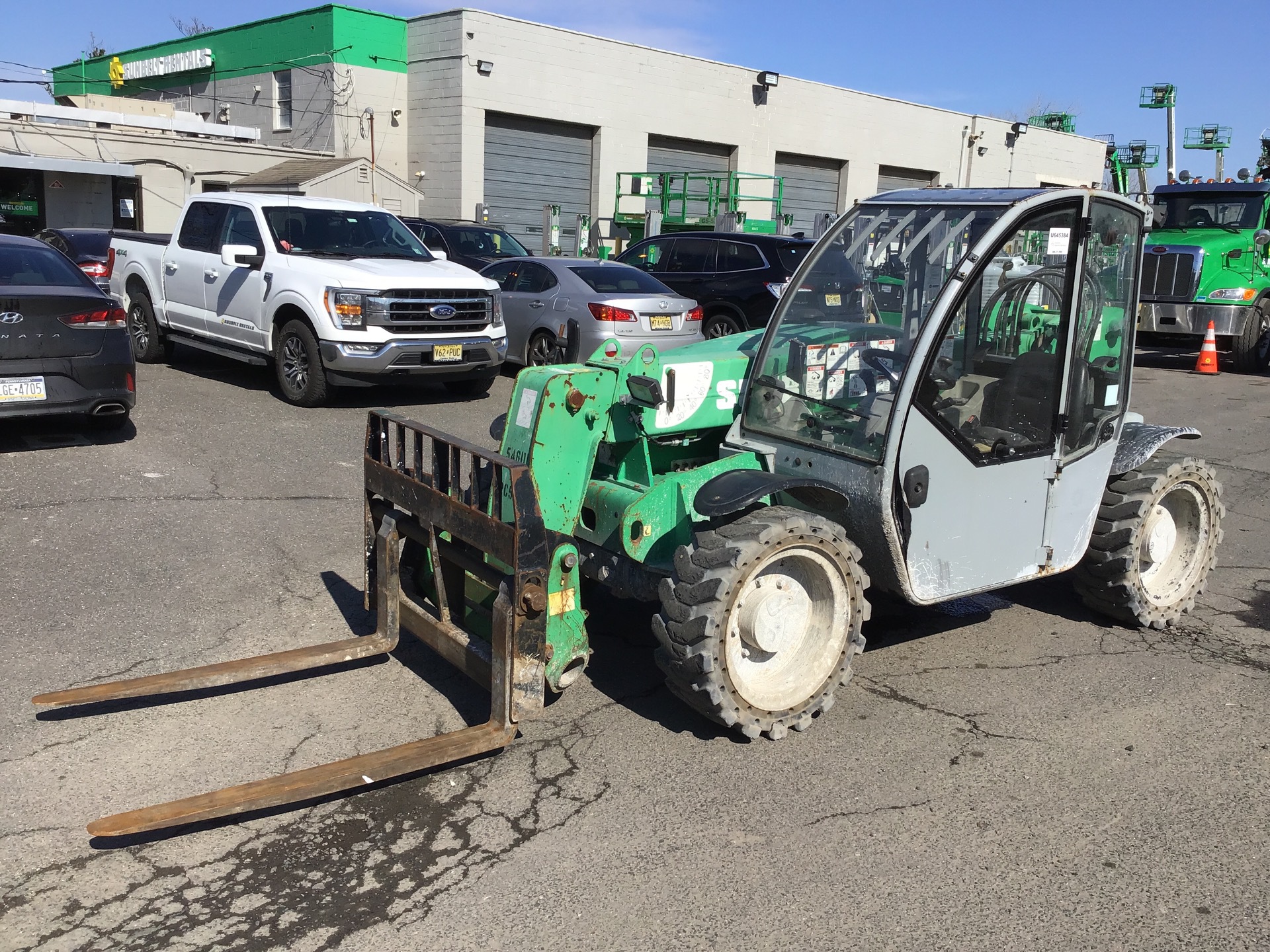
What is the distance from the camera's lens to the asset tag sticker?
14.9 feet

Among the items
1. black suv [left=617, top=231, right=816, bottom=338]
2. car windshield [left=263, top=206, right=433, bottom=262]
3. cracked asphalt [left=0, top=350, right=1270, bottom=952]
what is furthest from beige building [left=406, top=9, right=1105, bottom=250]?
cracked asphalt [left=0, top=350, right=1270, bottom=952]

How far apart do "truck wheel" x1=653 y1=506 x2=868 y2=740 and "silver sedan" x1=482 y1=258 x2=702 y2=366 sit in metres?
8.33

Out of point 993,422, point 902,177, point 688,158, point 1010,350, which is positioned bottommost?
point 993,422

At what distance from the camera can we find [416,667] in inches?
203

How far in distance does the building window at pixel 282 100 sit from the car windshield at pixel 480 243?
16.7 m

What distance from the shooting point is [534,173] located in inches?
1235

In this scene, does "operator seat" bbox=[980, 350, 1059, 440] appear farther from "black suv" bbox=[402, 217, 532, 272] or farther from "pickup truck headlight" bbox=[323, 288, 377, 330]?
"black suv" bbox=[402, 217, 532, 272]

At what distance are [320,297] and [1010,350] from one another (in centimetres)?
763

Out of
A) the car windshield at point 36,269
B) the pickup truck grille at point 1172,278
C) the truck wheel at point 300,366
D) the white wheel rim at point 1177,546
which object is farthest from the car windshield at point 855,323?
the pickup truck grille at point 1172,278

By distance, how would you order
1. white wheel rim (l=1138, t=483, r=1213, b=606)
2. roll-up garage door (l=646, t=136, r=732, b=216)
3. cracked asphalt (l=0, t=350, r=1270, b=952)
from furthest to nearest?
1. roll-up garage door (l=646, t=136, r=732, b=216)
2. white wheel rim (l=1138, t=483, r=1213, b=606)
3. cracked asphalt (l=0, t=350, r=1270, b=952)

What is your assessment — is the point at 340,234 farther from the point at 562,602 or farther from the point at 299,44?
the point at 299,44

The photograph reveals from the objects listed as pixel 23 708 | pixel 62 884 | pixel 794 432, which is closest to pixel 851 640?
A: pixel 794 432

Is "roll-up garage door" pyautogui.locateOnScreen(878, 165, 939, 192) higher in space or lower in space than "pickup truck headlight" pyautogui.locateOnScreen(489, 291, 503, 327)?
higher

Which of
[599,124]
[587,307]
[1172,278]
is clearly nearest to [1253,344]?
[1172,278]
